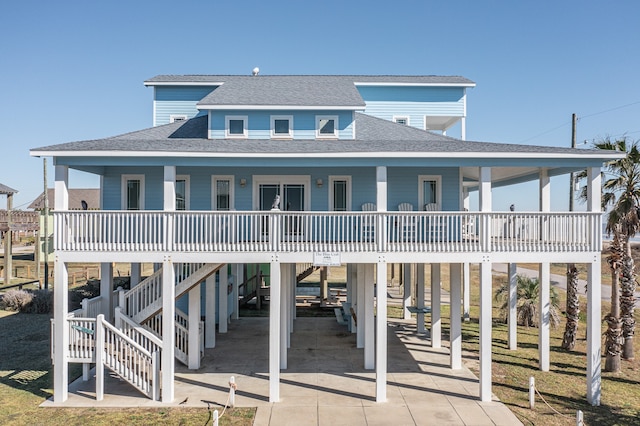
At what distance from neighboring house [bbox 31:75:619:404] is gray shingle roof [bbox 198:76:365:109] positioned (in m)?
0.11

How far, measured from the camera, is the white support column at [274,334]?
37.8 ft

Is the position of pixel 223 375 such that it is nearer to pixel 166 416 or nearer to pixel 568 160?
pixel 166 416

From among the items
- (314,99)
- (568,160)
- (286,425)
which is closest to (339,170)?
(314,99)

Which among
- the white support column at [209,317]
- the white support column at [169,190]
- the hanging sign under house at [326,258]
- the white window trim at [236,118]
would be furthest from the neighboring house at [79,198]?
the hanging sign under house at [326,258]

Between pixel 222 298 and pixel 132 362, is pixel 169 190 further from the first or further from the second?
pixel 222 298

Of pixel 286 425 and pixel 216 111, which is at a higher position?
pixel 216 111

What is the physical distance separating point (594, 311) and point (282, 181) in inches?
406

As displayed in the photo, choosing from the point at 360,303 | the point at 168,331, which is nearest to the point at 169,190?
the point at 168,331

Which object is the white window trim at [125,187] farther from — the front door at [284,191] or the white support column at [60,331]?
the front door at [284,191]

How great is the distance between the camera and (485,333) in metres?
11.7

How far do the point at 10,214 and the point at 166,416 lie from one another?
88.5ft

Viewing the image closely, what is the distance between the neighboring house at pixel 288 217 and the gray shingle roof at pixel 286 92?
11cm

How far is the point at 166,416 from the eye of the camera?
10.6m

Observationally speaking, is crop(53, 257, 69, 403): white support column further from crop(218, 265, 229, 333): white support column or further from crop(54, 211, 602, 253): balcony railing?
crop(218, 265, 229, 333): white support column
